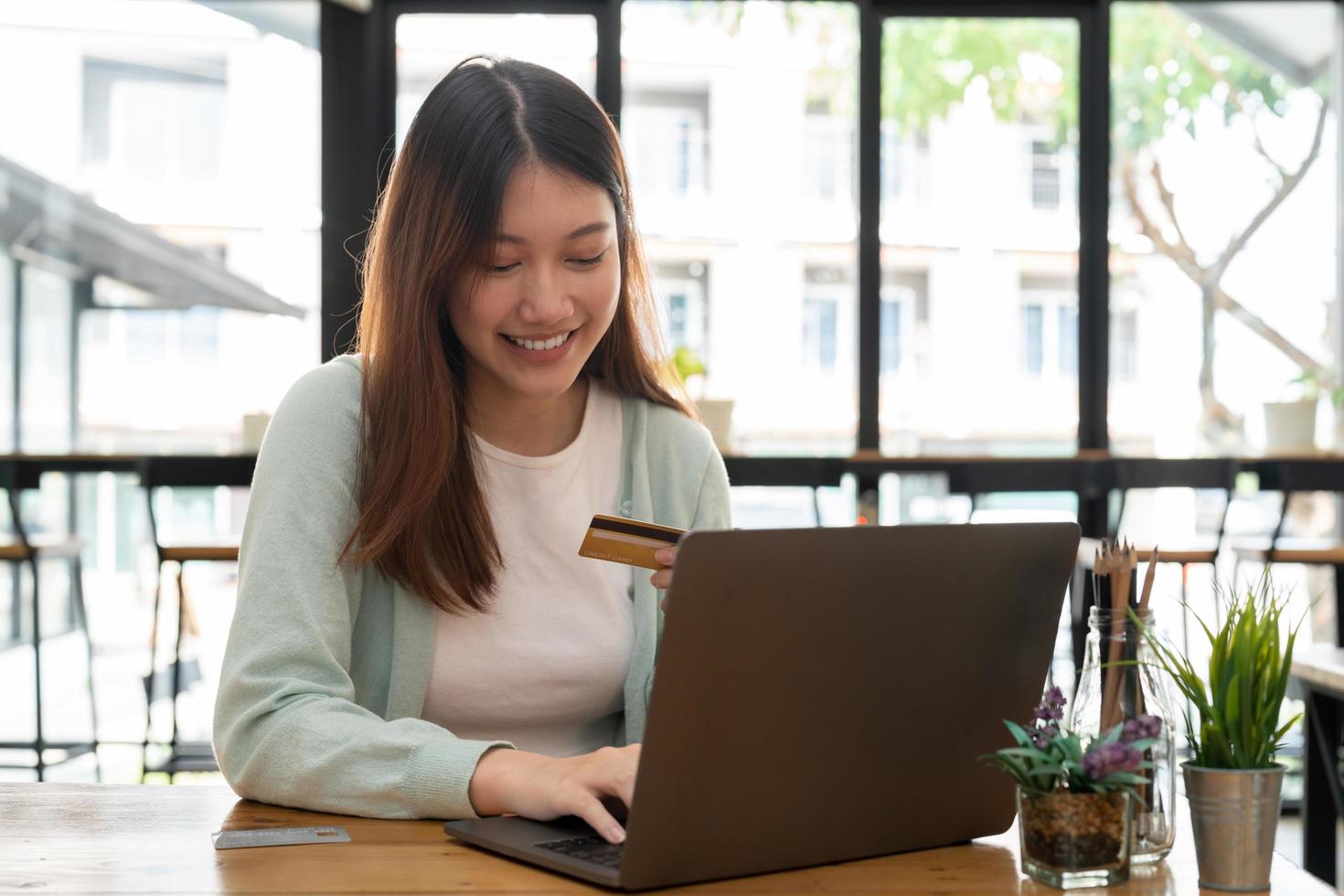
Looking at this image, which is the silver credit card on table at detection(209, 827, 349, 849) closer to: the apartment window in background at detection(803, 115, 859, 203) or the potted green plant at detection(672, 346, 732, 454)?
the potted green plant at detection(672, 346, 732, 454)

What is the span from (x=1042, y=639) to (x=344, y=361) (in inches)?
28.1

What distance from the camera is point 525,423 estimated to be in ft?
4.68

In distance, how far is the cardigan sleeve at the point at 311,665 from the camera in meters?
0.99

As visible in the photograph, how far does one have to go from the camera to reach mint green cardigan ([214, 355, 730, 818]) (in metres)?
0.99

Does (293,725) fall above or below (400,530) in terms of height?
below

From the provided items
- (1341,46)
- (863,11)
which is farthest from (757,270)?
(1341,46)

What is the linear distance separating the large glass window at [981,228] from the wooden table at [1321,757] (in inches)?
90.3

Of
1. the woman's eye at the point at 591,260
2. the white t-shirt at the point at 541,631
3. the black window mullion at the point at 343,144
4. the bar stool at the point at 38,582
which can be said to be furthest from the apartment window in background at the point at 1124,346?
the woman's eye at the point at 591,260

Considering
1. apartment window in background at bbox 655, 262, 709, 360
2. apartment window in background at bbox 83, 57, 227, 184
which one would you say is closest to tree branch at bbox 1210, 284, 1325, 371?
apartment window in background at bbox 655, 262, 709, 360

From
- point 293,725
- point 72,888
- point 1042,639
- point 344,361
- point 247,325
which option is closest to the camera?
point 72,888

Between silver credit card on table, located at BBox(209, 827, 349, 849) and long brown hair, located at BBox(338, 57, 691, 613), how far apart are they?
28cm

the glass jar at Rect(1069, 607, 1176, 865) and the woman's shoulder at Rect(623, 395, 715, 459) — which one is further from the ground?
the woman's shoulder at Rect(623, 395, 715, 459)

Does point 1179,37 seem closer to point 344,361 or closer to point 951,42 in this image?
point 951,42

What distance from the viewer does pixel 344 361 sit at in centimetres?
131
